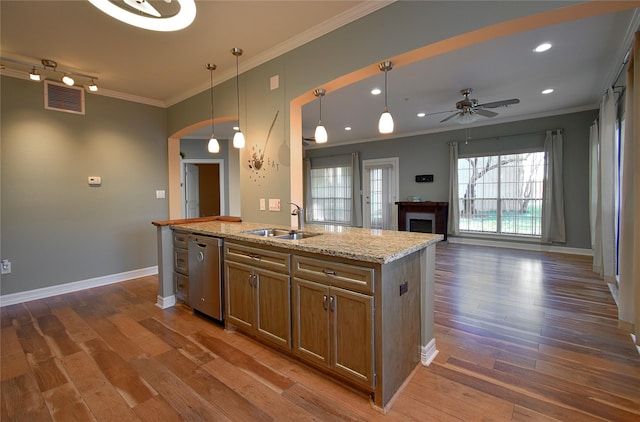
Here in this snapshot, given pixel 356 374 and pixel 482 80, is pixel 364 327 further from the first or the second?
pixel 482 80

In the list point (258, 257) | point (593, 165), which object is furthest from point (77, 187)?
point (593, 165)

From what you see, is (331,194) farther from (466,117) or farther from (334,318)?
(334,318)

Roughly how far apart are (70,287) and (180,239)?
6.64ft

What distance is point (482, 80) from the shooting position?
399 cm

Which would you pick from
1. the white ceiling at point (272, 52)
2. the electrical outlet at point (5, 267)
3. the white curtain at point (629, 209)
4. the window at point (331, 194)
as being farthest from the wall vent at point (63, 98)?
the window at point (331, 194)

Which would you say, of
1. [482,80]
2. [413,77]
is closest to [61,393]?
[413,77]

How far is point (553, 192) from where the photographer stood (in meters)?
5.69

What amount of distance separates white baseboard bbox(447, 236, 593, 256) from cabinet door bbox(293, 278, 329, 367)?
5.94 m

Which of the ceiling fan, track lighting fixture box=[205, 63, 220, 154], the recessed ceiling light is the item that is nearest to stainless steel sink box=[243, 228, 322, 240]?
track lighting fixture box=[205, 63, 220, 154]

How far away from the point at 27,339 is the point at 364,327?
303 centimetres

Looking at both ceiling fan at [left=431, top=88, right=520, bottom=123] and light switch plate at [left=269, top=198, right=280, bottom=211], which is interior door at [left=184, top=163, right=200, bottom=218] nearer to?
light switch plate at [left=269, top=198, right=280, bottom=211]

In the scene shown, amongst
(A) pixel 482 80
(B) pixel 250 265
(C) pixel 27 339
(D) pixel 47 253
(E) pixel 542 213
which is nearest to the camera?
(B) pixel 250 265

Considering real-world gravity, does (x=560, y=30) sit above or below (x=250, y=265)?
above

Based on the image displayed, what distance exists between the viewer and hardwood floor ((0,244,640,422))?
1678 mm
